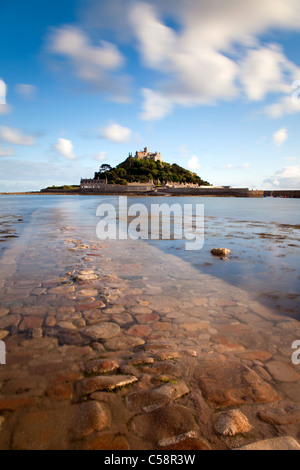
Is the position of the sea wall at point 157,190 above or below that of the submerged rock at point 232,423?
above

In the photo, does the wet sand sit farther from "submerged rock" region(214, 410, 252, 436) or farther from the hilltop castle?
the hilltop castle

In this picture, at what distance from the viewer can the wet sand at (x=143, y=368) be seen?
2.05 metres

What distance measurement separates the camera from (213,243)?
1100 centimetres

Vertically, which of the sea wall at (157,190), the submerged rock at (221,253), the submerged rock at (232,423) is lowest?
the submerged rock at (232,423)

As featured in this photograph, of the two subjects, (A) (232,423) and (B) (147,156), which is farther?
(B) (147,156)

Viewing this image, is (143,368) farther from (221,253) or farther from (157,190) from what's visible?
(157,190)

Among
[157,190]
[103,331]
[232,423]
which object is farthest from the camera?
[157,190]

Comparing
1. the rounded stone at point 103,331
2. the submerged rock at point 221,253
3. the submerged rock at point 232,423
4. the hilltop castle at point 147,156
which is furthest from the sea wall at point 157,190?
the submerged rock at point 232,423

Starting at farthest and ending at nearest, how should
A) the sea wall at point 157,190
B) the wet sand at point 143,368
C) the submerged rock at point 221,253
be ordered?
the sea wall at point 157,190 < the submerged rock at point 221,253 < the wet sand at point 143,368

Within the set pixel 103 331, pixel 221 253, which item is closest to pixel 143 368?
pixel 103 331

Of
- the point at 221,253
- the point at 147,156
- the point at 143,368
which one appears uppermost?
the point at 147,156

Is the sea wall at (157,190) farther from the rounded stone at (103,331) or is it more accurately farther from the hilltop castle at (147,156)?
the rounded stone at (103,331)

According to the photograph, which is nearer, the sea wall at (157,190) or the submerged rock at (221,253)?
the submerged rock at (221,253)

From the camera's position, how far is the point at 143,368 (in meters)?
2.84
